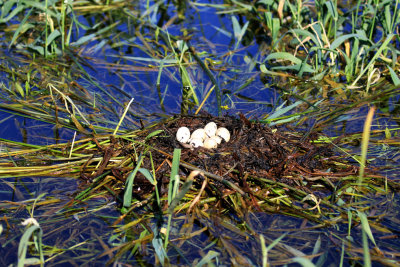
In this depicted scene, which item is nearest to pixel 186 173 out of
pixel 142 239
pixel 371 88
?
pixel 142 239

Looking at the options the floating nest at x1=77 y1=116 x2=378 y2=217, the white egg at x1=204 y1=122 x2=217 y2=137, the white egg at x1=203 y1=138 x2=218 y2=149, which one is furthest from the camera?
the white egg at x1=204 y1=122 x2=217 y2=137

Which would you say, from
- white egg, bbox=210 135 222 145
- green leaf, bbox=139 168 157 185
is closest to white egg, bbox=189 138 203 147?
white egg, bbox=210 135 222 145

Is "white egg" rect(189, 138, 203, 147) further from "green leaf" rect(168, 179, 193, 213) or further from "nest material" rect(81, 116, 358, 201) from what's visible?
"green leaf" rect(168, 179, 193, 213)

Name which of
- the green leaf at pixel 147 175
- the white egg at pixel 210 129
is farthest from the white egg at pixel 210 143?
the green leaf at pixel 147 175

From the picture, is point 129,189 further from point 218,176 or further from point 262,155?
point 262,155

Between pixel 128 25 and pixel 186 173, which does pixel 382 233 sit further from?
pixel 128 25

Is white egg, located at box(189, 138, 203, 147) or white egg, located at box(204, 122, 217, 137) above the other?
white egg, located at box(204, 122, 217, 137)

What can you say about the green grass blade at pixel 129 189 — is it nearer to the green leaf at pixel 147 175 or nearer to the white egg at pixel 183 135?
the green leaf at pixel 147 175
